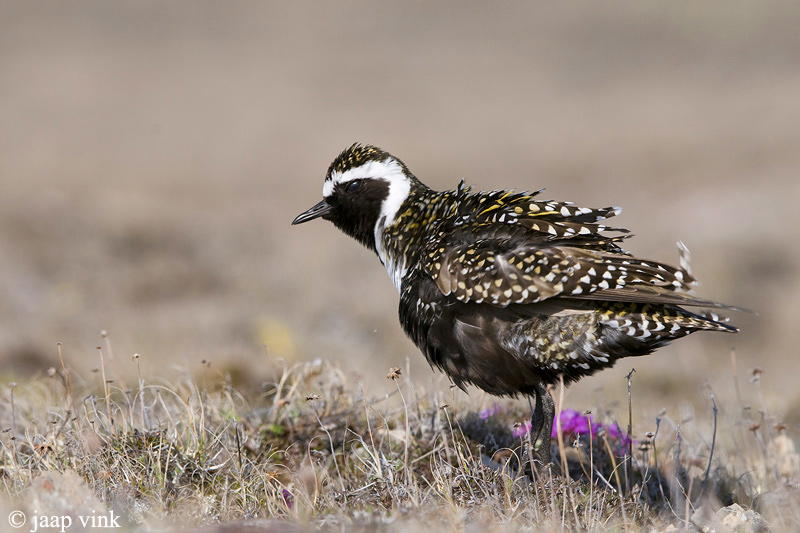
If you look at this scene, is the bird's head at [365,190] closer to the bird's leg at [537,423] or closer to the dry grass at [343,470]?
the dry grass at [343,470]

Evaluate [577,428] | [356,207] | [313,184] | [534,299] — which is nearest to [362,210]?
[356,207]

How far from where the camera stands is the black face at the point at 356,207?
6.14m

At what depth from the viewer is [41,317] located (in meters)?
12.0

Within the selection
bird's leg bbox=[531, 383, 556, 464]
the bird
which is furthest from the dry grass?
the bird

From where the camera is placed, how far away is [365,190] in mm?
6172

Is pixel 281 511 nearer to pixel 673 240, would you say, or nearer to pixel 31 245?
pixel 31 245

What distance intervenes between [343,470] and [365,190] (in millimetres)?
2133

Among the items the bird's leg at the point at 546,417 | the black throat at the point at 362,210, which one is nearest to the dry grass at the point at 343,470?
the bird's leg at the point at 546,417

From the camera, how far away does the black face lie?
614cm

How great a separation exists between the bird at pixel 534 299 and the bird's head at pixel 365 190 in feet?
2.02

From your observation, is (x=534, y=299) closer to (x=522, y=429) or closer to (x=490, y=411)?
(x=522, y=429)

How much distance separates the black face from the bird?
70 centimetres

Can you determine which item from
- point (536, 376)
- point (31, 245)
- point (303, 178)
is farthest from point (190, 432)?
point (303, 178)

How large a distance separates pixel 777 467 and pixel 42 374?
7.19m
